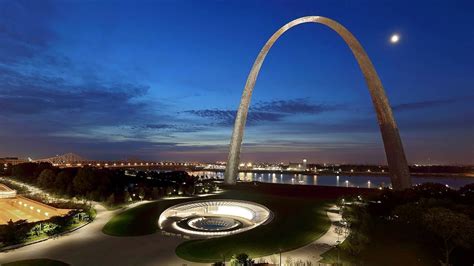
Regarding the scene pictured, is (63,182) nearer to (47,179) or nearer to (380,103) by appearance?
(47,179)

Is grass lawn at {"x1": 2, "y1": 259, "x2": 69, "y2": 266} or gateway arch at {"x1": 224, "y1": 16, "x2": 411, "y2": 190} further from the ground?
gateway arch at {"x1": 224, "y1": 16, "x2": 411, "y2": 190}

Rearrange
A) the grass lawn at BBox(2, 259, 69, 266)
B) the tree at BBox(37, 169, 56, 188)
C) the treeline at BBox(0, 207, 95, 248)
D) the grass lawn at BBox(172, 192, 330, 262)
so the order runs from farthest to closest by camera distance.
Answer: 1. the tree at BBox(37, 169, 56, 188)
2. the treeline at BBox(0, 207, 95, 248)
3. the grass lawn at BBox(172, 192, 330, 262)
4. the grass lawn at BBox(2, 259, 69, 266)

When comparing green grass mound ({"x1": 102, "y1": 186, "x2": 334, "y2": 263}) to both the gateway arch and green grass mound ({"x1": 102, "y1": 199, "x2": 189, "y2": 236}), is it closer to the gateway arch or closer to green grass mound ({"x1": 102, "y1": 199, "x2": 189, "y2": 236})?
green grass mound ({"x1": 102, "y1": 199, "x2": 189, "y2": 236})

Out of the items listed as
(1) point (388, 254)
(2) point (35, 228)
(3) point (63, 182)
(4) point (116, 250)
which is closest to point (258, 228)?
(1) point (388, 254)

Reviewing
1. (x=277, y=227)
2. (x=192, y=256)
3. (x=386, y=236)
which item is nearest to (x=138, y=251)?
(x=192, y=256)

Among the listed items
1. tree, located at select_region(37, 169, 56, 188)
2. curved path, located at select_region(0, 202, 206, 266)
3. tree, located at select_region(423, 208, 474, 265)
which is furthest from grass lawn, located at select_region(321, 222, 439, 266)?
tree, located at select_region(37, 169, 56, 188)

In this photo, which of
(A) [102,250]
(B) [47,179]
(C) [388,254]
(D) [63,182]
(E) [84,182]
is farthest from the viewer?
(B) [47,179]
